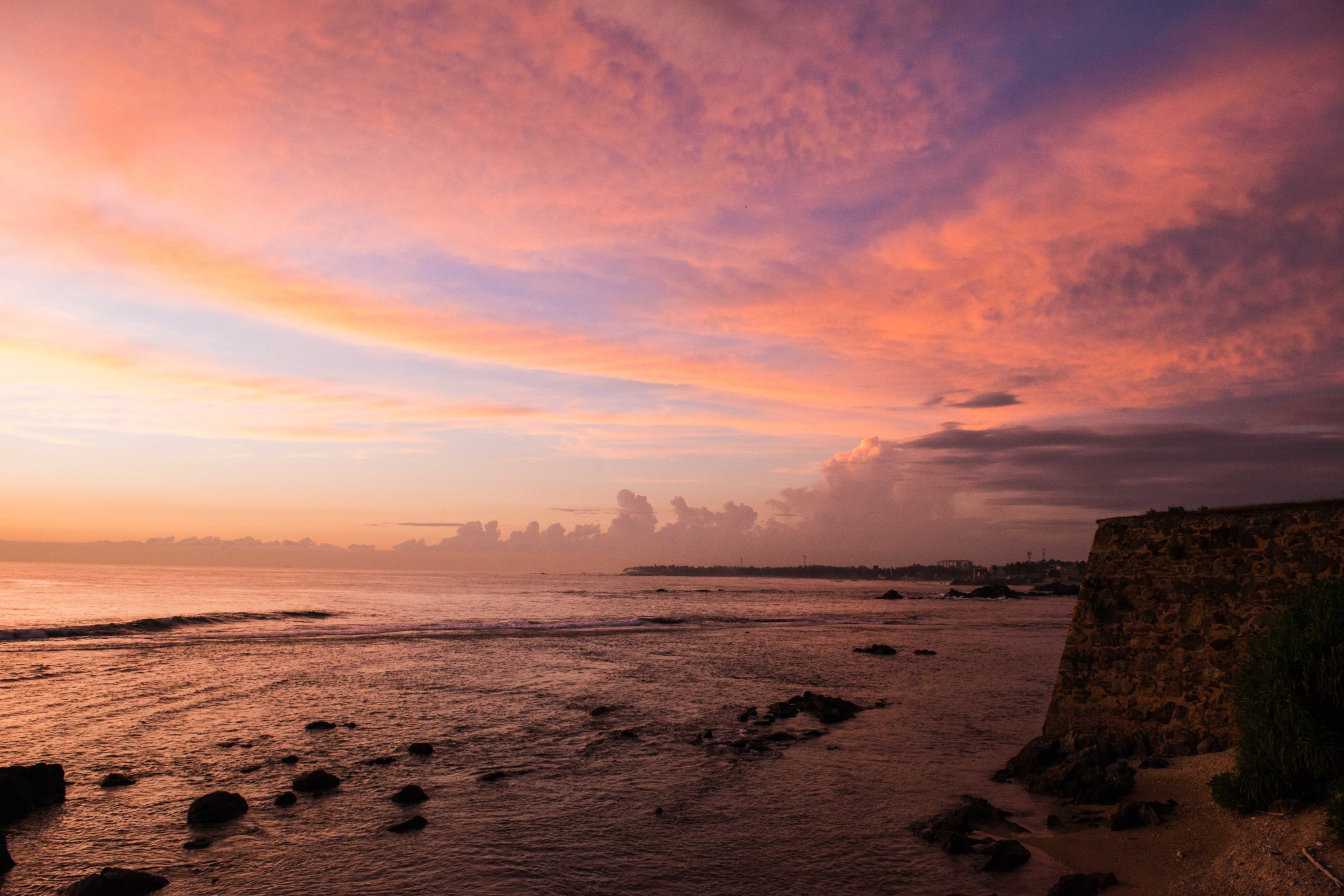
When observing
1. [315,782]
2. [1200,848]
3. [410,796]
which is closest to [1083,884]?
[1200,848]

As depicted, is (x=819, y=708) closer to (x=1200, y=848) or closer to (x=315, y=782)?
(x=1200, y=848)

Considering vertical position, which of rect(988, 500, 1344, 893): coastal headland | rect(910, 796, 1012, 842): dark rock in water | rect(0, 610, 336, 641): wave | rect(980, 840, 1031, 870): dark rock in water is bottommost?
rect(0, 610, 336, 641): wave

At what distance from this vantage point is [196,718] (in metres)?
20.1

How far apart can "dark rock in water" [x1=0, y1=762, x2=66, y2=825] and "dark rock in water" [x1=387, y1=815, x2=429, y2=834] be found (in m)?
6.46

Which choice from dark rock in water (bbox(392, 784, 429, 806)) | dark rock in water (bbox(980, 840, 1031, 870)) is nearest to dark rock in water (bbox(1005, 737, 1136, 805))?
dark rock in water (bbox(980, 840, 1031, 870))

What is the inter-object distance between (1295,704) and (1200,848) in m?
2.34

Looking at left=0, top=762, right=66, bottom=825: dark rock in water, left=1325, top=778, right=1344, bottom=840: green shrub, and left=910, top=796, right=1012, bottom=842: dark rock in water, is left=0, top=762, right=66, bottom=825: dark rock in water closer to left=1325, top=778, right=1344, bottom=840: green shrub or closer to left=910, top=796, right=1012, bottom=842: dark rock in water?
left=910, top=796, right=1012, bottom=842: dark rock in water

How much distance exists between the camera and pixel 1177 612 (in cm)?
1444

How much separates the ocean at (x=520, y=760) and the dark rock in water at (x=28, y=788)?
0.31 metres

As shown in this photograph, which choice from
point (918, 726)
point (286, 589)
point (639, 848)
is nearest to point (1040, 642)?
point (918, 726)

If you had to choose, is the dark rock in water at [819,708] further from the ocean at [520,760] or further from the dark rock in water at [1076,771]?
the dark rock in water at [1076,771]

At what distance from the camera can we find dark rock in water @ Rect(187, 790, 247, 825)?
1196 centimetres

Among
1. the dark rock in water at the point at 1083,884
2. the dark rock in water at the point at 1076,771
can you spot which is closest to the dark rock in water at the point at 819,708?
the dark rock in water at the point at 1076,771

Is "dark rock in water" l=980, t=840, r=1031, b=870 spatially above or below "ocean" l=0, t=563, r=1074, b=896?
above
